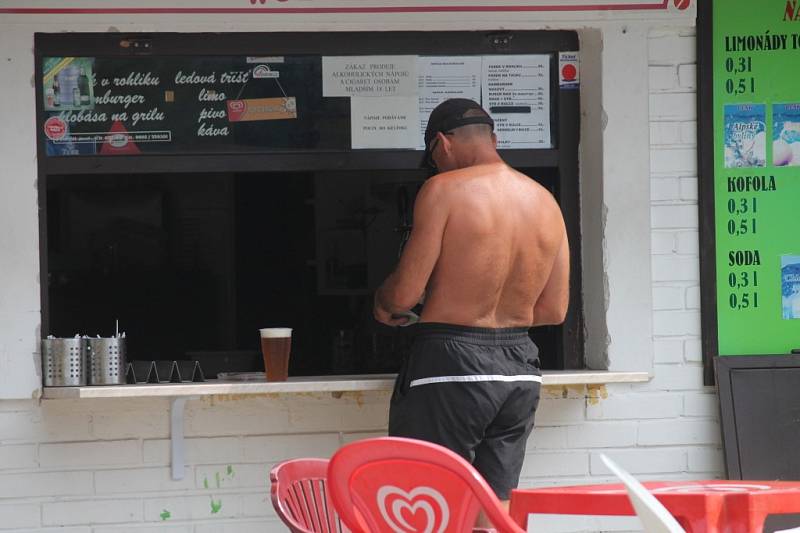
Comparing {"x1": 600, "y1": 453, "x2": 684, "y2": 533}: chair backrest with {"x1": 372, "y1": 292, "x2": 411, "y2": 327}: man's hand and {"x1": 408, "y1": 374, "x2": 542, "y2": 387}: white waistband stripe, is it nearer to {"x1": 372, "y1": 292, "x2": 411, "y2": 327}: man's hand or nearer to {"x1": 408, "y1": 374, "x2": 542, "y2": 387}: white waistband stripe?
{"x1": 408, "y1": 374, "x2": 542, "y2": 387}: white waistband stripe

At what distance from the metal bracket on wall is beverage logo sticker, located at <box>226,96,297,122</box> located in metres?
1.07

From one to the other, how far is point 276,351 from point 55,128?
121 cm

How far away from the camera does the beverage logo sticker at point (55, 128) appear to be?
4652 mm

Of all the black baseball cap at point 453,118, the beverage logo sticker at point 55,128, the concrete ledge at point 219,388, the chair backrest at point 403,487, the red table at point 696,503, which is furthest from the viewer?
the beverage logo sticker at point 55,128

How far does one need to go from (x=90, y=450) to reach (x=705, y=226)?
7.84 feet

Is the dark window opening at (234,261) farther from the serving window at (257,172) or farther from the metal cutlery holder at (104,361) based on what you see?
the metal cutlery holder at (104,361)

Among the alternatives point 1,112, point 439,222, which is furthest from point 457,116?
point 1,112

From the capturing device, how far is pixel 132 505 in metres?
4.54

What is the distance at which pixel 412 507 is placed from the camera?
2625 millimetres

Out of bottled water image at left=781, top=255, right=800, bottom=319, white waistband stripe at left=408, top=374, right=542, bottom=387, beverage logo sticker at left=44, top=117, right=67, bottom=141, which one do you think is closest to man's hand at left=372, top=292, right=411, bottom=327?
white waistband stripe at left=408, top=374, right=542, bottom=387

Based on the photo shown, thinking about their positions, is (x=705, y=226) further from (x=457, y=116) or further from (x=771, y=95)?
(x=457, y=116)

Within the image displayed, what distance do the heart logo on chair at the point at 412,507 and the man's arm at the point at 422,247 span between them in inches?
55.0

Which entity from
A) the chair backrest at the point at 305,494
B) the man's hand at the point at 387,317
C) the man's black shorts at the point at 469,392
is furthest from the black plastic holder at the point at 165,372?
the chair backrest at the point at 305,494

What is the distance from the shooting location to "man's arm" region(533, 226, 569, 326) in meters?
4.18
